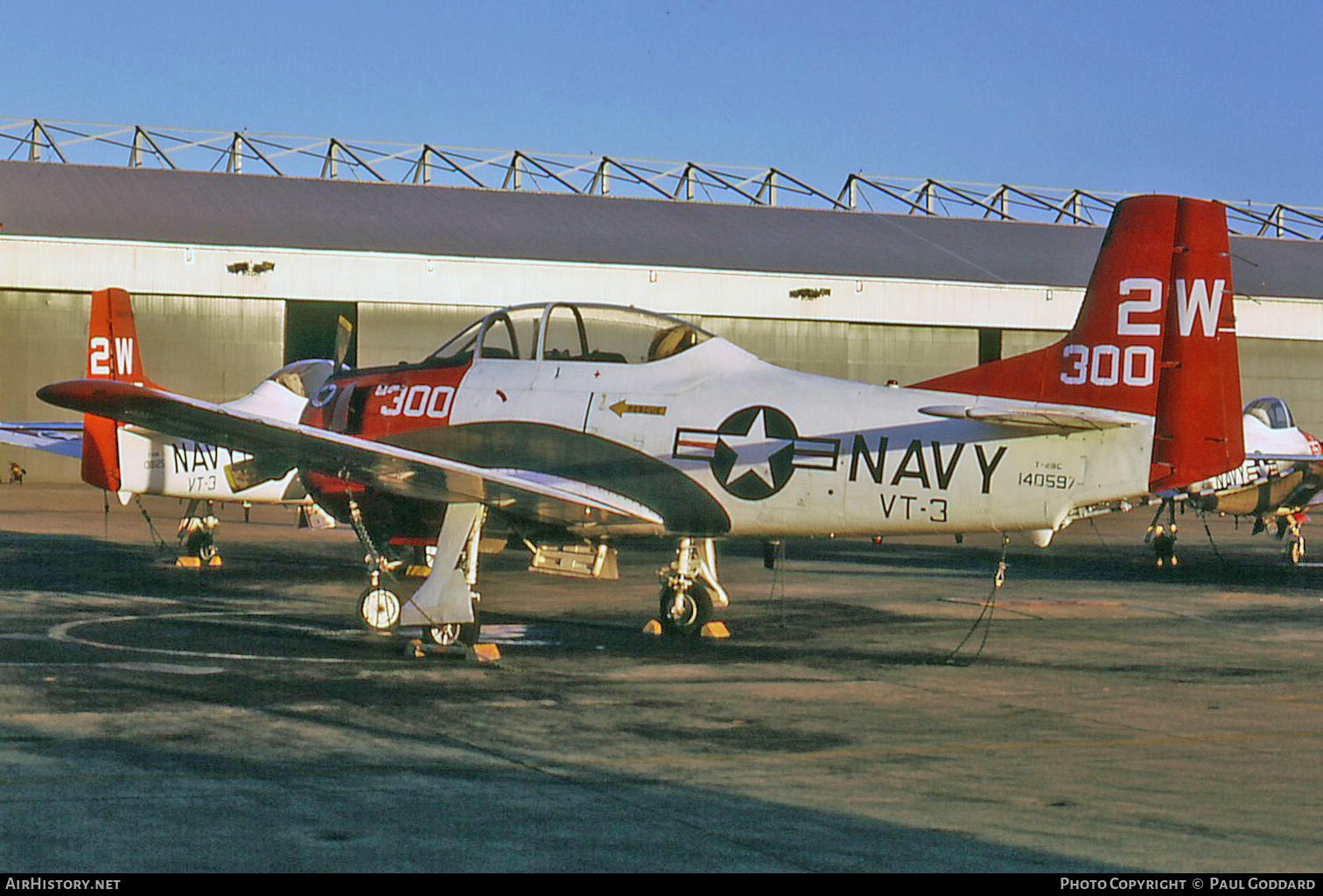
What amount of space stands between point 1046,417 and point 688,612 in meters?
4.06

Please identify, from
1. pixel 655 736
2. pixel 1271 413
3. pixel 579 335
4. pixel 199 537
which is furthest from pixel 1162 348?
pixel 1271 413

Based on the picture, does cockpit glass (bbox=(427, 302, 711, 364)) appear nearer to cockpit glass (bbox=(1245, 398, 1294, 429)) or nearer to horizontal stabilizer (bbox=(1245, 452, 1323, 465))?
horizontal stabilizer (bbox=(1245, 452, 1323, 465))

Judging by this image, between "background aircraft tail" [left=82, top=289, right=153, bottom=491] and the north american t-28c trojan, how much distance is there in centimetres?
646

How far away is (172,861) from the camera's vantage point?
249 inches

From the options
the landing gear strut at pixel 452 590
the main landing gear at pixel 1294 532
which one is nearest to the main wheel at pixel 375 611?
the landing gear strut at pixel 452 590

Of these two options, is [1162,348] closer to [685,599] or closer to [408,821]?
[685,599]

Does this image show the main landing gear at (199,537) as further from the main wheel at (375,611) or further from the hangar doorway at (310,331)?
the hangar doorway at (310,331)

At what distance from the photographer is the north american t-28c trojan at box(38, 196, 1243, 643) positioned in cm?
1246

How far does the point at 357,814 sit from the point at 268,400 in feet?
45.8

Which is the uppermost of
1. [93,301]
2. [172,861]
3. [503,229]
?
[503,229]

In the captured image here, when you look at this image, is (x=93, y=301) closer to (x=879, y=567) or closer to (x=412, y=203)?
(x=879, y=567)

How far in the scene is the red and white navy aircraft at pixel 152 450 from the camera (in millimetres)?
19828

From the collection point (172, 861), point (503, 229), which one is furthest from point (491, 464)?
point (503, 229)

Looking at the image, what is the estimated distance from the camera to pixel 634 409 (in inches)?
546
